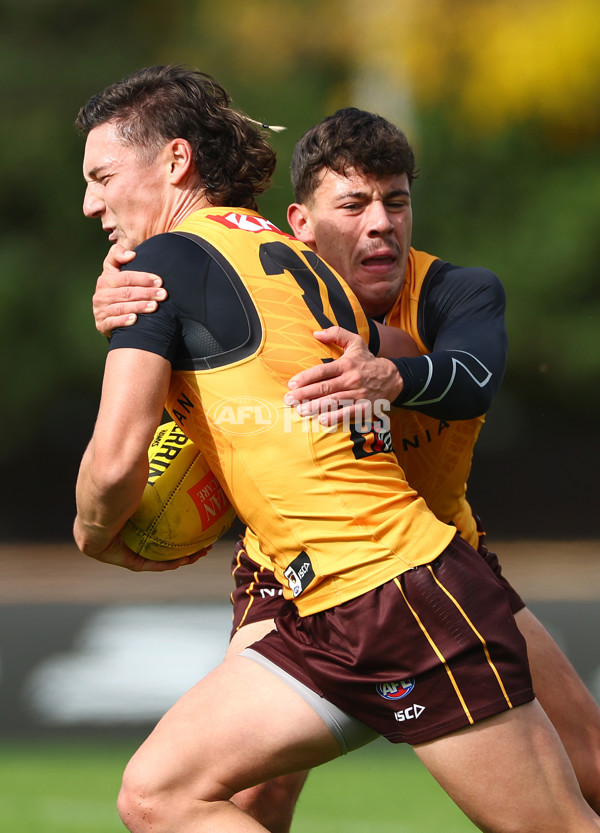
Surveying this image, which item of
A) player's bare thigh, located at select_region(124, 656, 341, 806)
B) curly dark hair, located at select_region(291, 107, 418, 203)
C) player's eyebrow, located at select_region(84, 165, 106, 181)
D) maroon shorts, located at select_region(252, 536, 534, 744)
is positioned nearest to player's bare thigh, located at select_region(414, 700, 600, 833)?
maroon shorts, located at select_region(252, 536, 534, 744)

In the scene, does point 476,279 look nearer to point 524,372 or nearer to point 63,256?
point 524,372

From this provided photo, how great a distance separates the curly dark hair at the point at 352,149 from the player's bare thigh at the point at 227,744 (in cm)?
142

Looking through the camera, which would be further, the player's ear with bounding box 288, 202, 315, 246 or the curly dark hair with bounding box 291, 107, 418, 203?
the player's ear with bounding box 288, 202, 315, 246

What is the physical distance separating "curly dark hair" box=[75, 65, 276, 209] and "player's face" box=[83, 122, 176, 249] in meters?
0.02

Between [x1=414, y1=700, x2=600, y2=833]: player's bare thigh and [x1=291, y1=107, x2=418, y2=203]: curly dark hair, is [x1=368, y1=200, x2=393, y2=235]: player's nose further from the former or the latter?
[x1=414, y1=700, x2=600, y2=833]: player's bare thigh

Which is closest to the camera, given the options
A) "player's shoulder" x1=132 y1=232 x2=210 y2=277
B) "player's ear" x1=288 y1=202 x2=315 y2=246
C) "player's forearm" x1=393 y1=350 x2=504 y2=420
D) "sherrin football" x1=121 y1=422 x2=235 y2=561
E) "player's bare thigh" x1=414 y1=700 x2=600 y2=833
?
"player's bare thigh" x1=414 y1=700 x2=600 y2=833

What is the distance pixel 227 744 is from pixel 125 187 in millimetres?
1157

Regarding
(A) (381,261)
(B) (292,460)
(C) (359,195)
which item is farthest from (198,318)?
(C) (359,195)

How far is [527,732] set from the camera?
189 cm

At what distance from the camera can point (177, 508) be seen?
234 centimetres

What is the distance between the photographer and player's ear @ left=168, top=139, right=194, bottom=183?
2.22 metres

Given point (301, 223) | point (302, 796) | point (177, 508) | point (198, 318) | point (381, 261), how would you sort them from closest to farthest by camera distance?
point (198, 318), point (177, 508), point (381, 261), point (301, 223), point (302, 796)

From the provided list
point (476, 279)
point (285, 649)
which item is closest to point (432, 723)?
point (285, 649)

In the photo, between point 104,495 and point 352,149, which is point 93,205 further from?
point 352,149
